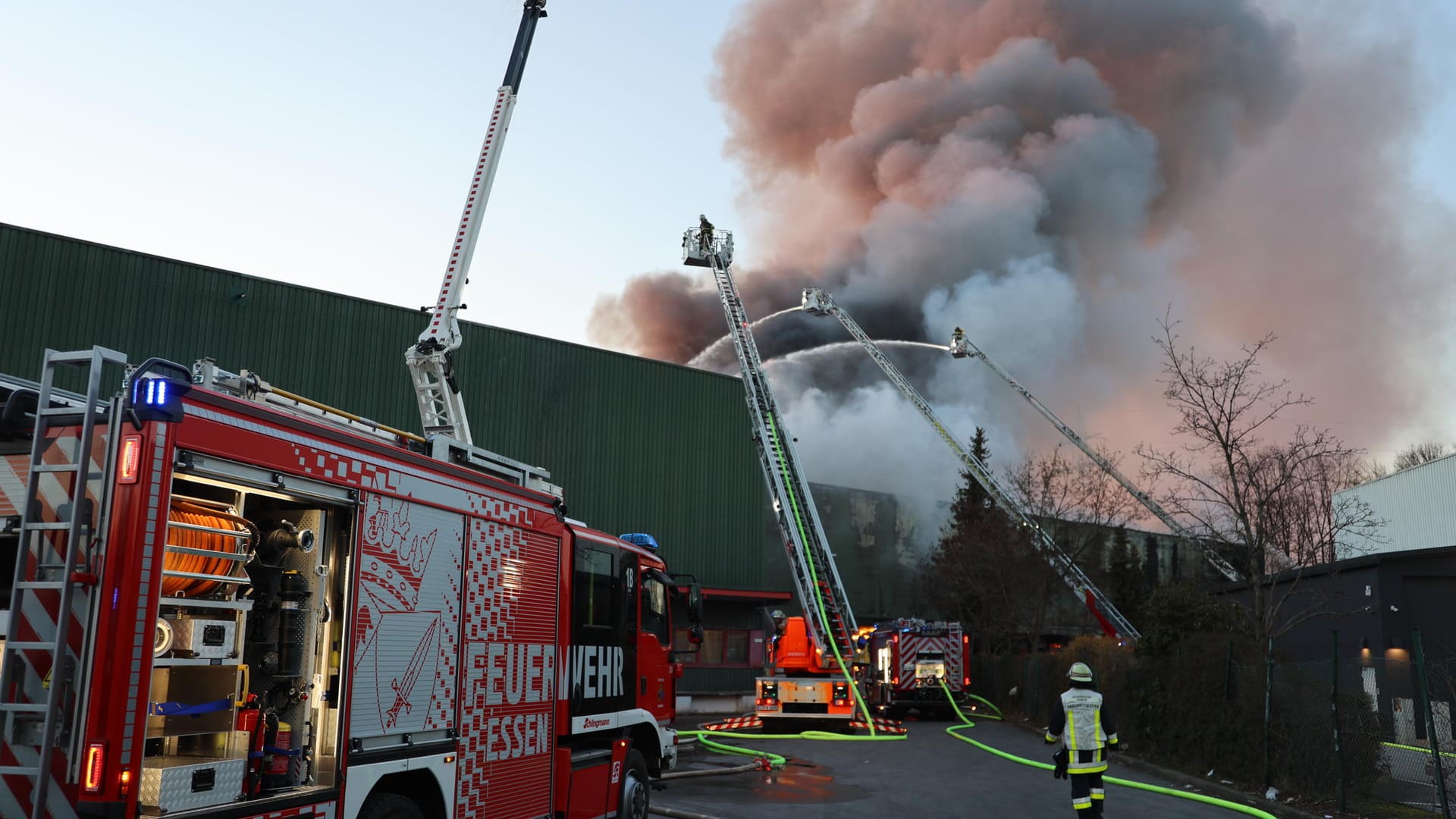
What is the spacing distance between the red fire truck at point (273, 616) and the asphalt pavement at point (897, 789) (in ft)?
13.4

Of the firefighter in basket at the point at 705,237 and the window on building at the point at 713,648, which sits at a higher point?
the firefighter in basket at the point at 705,237

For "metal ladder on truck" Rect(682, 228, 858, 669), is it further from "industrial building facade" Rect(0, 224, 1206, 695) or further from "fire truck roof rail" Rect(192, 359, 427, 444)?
"fire truck roof rail" Rect(192, 359, 427, 444)

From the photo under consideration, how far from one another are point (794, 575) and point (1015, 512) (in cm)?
1568

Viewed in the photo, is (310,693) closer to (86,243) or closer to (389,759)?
(389,759)

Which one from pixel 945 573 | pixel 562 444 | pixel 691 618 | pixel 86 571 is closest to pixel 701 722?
pixel 562 444

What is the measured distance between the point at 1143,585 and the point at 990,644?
12799 mm

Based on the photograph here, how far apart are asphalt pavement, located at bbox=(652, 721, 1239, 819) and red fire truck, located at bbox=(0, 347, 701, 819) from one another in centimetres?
407

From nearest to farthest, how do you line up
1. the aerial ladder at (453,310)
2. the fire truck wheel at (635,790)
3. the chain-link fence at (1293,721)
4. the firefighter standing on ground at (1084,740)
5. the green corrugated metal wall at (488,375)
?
the firefighter standing on ground at (1084,740), the fire truck wheel at (635,790), the chain-link fence at (1293,721), the aerial ladder at (453,310), the green corrugated metal wall at (488,375)

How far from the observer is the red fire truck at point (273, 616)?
16.9ft

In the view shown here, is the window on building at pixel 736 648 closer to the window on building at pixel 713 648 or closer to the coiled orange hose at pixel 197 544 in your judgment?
the window on building at pixel 713 648

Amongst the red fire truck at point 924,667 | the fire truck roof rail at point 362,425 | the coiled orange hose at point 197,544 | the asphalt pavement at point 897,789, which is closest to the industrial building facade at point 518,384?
the red fire truck at point 924,667

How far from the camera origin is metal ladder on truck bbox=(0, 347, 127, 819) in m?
5.05

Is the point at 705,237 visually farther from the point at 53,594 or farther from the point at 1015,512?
the point at 53,594

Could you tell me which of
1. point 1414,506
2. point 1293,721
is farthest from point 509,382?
point 1414,506
